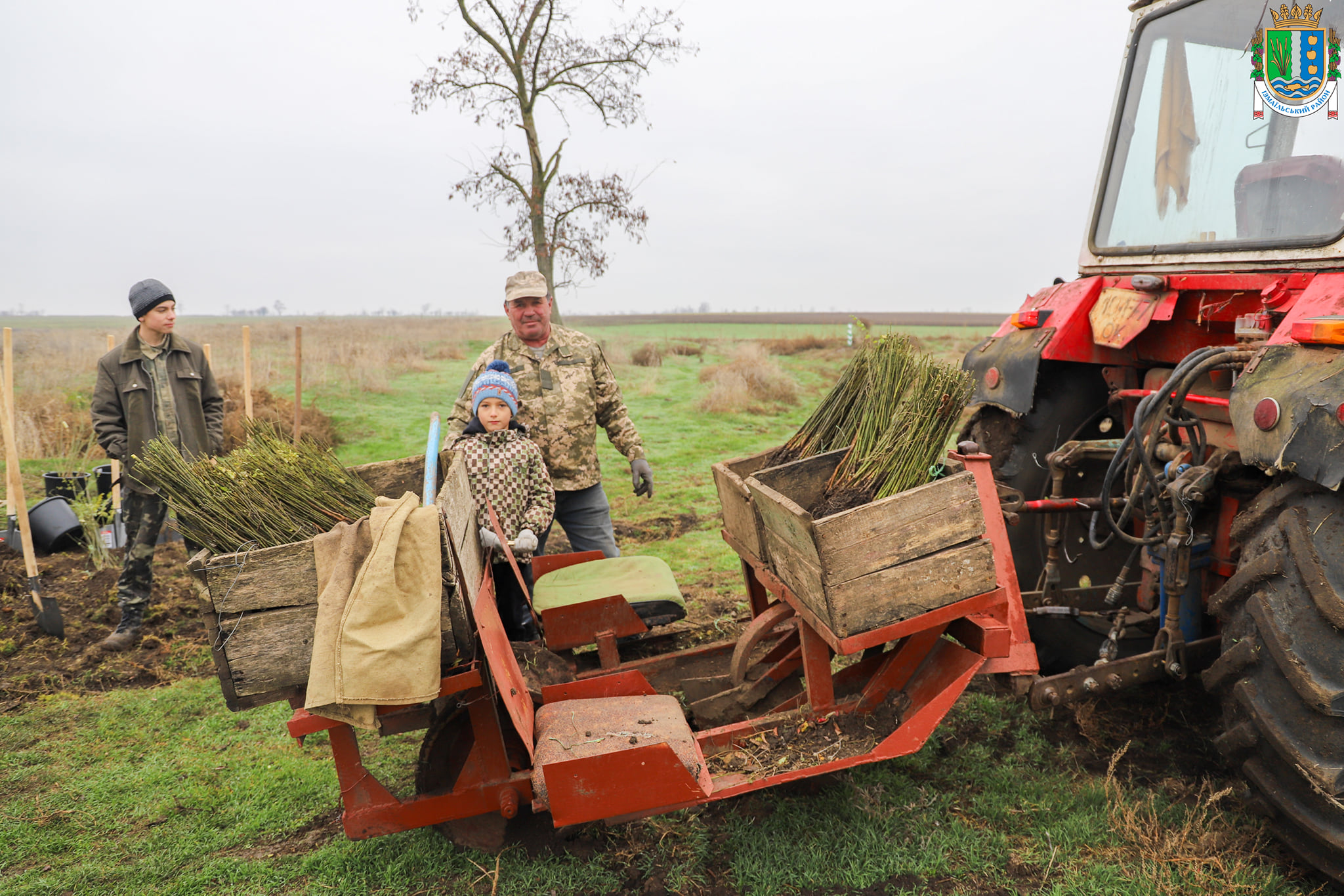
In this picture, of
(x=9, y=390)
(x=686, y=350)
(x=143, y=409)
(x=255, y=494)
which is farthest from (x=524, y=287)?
(x=686, y=350)

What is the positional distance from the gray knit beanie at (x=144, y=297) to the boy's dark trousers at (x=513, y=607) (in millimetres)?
2677

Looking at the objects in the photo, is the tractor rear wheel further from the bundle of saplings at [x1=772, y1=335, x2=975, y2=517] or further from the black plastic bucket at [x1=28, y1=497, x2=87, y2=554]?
Result: the black plastic bucket at [x1=28, y1=497, x2=87, y2=554]

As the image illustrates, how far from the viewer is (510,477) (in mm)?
3543

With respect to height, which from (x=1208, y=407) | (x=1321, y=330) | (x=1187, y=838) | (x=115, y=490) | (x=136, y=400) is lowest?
(x=1187, y=838)

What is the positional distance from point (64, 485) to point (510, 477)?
5.10 m

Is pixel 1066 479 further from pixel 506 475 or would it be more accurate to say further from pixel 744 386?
pixel 744 386

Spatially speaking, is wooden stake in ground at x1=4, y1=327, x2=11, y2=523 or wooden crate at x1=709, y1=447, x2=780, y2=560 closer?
wooden crate at x1=709, y1=447, x2=780, y2=560

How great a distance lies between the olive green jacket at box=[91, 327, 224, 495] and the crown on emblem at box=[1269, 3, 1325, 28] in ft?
17.3

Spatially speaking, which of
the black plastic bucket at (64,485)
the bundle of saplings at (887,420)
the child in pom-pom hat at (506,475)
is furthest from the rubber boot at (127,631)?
the bundle of saplings at (887,420)

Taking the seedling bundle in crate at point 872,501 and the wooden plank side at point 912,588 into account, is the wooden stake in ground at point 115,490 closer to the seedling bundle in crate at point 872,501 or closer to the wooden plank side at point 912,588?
the seedling bundle in crate at point 872,501

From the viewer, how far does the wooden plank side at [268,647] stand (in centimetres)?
214

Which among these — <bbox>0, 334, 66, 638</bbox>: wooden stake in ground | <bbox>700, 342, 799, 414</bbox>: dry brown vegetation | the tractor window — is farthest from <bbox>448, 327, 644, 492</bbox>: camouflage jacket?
<bbox>700, 342, 799, 414</bbox>: dry brown vegetation

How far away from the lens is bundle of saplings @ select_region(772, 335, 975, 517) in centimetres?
273

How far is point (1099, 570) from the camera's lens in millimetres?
3572
